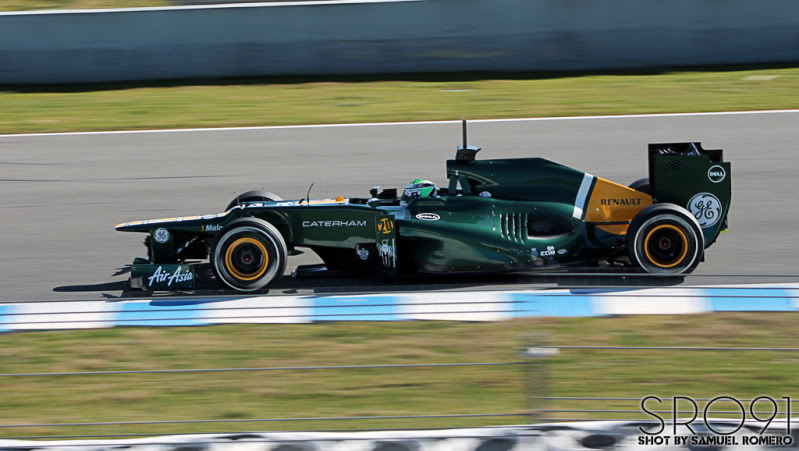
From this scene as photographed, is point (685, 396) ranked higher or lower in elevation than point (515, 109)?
lower

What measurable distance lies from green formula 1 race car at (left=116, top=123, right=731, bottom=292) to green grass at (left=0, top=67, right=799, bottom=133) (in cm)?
637

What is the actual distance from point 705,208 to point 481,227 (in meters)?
1.99

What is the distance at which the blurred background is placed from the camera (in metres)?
6.10

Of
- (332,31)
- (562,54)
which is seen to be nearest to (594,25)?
(562,54)

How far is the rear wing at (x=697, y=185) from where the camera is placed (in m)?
8.62

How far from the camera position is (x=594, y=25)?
16.5m

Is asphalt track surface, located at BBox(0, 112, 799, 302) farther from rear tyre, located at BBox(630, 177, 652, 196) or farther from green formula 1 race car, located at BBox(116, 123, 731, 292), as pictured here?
rear tyre, located at BBox(630, 177, 652, 196)

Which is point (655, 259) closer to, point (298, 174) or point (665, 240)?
point (665, 240)

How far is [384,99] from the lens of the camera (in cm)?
1587

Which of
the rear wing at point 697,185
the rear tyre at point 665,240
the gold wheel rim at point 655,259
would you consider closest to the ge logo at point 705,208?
the rear wing at point 697,185

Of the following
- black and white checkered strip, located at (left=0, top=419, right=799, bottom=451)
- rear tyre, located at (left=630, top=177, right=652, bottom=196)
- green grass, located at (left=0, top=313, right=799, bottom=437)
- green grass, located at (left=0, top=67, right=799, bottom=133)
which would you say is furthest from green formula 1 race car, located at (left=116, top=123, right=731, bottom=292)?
green grass, located at (left=0, top=67, right=799, bottom=133)

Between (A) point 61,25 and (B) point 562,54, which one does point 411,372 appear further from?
(A) point 61,25

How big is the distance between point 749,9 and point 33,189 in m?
11.5

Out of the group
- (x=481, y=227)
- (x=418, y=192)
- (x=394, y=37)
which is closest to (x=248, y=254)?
(x=418, y=192)
